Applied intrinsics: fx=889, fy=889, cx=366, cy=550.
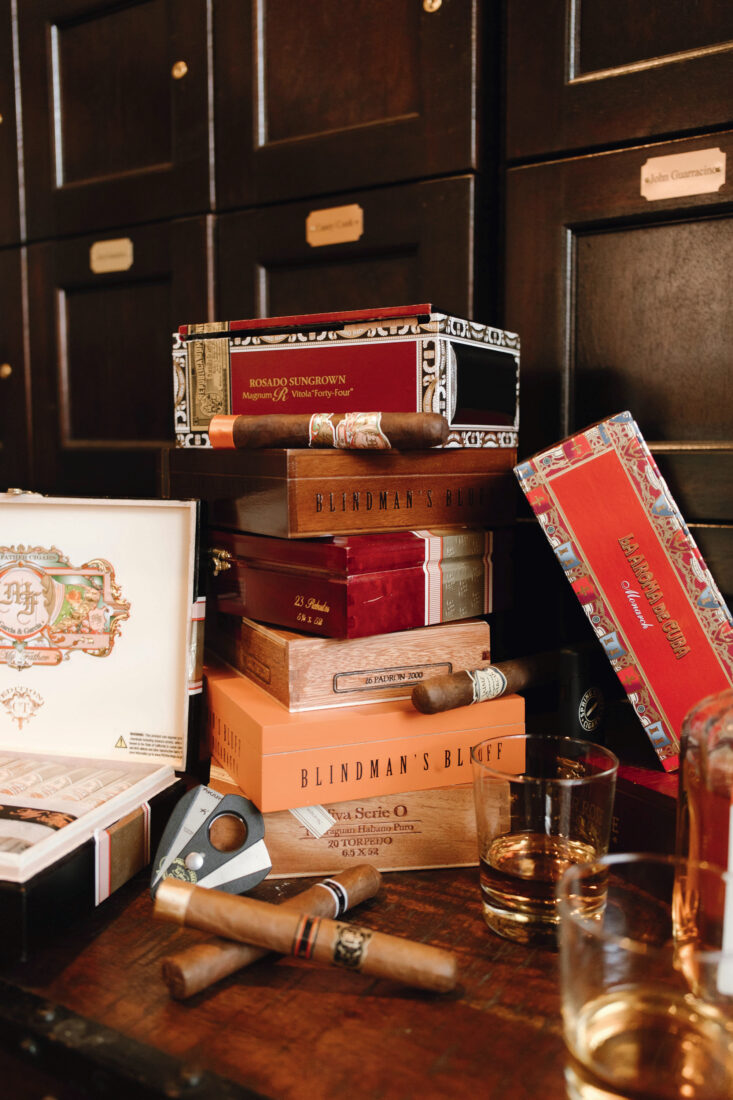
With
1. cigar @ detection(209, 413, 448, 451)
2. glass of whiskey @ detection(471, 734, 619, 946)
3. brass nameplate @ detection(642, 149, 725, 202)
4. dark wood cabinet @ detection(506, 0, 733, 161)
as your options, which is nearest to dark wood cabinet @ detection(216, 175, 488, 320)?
dark wood cabinet @ detection(506, 0, 733, 161)

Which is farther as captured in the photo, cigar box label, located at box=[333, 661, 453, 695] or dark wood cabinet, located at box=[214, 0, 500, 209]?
dark wood cabinet, located at box=[214, 0, 500, 209]

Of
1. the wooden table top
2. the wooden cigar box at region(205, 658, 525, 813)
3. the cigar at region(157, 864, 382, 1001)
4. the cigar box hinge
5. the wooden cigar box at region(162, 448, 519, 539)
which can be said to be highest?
the wooden cigar box at region(162, 448, 519, 539)

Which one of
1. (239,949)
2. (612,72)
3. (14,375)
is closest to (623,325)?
(612,72)

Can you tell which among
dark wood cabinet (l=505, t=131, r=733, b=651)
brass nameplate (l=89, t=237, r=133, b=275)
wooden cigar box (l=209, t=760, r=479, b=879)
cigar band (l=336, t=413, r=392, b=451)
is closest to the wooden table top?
wooden cigar box (l=209, t=760, r=479, b=879)

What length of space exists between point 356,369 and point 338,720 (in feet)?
1.36

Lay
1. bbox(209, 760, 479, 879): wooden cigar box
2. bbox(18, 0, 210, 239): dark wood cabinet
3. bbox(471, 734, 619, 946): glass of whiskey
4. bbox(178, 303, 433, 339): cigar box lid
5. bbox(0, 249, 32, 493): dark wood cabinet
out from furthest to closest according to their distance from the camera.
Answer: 1. bbox(0, 249, 32, 493): dark wood cabinet
2. bbox(18, 0, 210, 239): dark wood cabinet
3. bbox(178, 303, 433, 339): cigar box lid
4. bbox(209, 760, 479, 879): wooden cigar box
5. bbox(471, 734, 619, 946): glass of whiskey

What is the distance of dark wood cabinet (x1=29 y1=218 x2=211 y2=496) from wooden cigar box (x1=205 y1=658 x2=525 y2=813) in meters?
0.75

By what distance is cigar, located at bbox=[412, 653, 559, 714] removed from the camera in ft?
2.84

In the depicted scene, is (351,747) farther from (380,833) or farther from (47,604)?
(47,604)

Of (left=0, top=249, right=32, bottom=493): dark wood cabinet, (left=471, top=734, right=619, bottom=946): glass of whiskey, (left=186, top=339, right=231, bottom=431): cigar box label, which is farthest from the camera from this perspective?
(left=0, top=249, right=32, bottom=493): dark wood cabinet

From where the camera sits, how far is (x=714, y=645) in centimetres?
89

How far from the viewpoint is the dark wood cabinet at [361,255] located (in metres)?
1.22

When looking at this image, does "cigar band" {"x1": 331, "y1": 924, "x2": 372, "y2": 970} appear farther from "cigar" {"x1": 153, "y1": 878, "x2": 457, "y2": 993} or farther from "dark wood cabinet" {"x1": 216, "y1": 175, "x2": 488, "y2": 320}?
"dark wood cabinet" {"x1": 216, "y1": 175, "x2": 488, "y2": 320}

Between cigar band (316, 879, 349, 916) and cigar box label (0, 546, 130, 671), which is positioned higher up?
cigar box label (0, 546, 130, 671)
